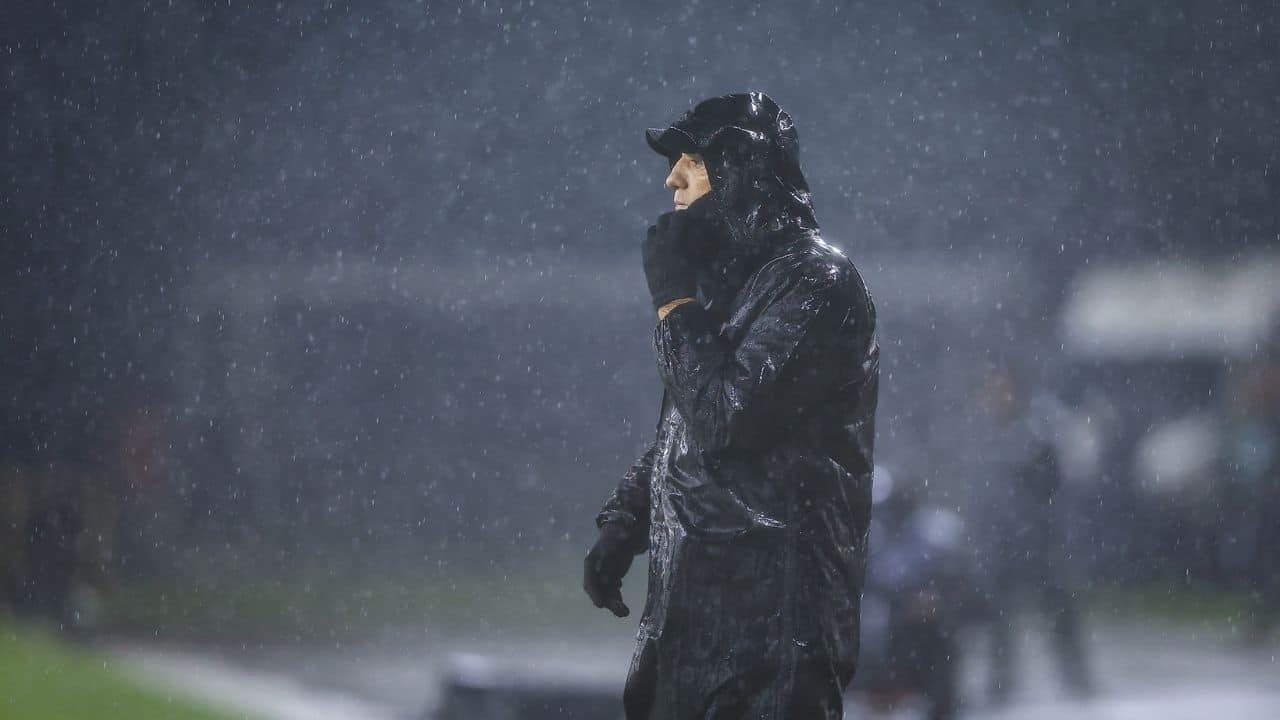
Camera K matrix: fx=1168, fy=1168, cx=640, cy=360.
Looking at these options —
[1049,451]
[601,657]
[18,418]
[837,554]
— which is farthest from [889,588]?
[18,418]

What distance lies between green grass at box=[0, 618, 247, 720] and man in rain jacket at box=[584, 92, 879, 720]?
136 inches

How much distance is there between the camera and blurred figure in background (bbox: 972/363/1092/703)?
4.63 metres

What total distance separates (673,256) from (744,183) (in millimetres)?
143

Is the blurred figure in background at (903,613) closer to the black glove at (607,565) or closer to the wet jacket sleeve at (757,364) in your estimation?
the black glove at (607,565)

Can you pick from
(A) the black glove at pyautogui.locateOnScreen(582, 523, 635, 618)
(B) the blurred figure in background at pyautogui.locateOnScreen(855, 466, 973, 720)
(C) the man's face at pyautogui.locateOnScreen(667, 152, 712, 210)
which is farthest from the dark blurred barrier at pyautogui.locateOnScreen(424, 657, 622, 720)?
(C) the man's face at pyautogui.locateOnScreen(667, 152, 712, 210)

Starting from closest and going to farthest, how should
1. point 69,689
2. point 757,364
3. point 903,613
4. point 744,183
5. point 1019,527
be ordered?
point 757,364
point 744,183
point 903,613
point 69,689
point 1019,527

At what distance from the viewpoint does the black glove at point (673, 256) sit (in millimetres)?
1378

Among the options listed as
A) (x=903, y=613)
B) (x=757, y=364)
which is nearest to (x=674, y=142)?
(x=757, y=364)

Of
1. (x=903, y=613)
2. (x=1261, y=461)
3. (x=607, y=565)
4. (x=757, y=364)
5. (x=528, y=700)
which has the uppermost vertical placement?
(x=1261, y=461)

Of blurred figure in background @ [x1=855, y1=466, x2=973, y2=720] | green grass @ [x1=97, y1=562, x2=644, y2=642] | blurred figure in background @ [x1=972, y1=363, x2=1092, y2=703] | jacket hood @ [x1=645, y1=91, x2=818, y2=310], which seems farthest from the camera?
green grass @ [x1=97, y1=562, x2=644, y2=642]

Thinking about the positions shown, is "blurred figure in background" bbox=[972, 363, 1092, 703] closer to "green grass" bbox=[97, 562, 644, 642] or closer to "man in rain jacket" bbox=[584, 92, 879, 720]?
"green grass" bbox=[97, 562, 644, 642]

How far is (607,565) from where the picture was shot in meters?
1.56

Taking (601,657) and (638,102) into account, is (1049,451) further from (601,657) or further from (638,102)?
(638,102)

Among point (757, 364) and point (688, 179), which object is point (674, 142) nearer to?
point (688, 179)
